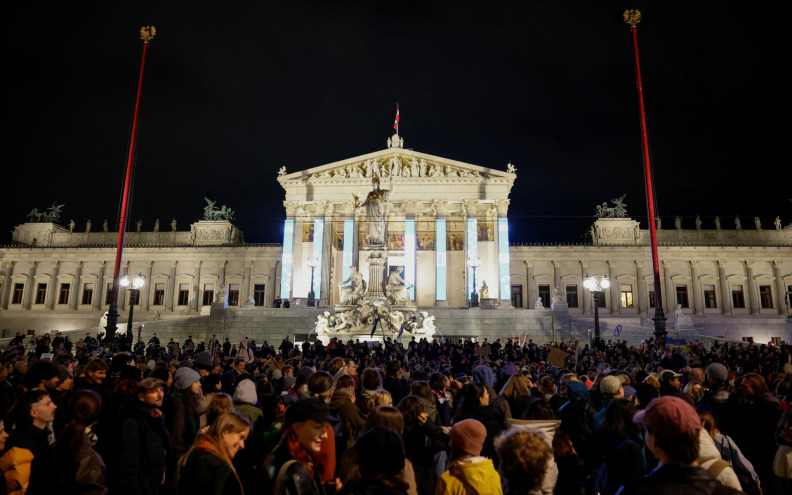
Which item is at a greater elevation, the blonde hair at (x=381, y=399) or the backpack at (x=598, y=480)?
the blonde hair at (x=381, y=399)

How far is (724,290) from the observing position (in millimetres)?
45125

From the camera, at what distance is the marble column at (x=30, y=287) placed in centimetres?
4875

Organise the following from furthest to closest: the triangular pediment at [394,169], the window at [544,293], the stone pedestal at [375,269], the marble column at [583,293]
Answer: the window at [544,293] → the marble column at [583,293] → the triangular pediment at [394,169] → the stone pedestal at [375,269]

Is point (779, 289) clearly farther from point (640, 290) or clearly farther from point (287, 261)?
point (287, 261)

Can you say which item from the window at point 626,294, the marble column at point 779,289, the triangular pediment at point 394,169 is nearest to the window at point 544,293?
the window at point 626,294

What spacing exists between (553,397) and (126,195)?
21.8 meters

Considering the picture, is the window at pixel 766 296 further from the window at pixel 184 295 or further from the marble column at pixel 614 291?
the window at pixel 184 295

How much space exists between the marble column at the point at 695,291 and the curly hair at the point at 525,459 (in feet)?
161

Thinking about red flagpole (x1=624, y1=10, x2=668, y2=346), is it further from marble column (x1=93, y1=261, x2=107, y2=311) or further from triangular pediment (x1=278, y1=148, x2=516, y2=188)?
marble column (x1=93, y1=261, x2=107, y2=311)

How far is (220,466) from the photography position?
3.00 meters

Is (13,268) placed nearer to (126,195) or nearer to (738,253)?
(126,195)

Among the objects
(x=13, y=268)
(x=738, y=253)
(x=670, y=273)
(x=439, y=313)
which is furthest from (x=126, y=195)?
(x=738, y=253)

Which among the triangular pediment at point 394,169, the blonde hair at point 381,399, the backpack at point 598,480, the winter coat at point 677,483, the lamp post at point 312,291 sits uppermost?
the triangular pediment at point 394,169

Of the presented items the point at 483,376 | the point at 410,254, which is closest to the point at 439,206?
the point at 410,254
